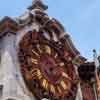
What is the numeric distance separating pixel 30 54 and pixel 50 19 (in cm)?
146

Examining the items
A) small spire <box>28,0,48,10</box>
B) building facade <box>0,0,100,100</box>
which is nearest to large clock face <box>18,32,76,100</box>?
building facade <box>0,0,100,100</box>

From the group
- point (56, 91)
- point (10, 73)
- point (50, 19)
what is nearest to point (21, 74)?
point (10, 73)

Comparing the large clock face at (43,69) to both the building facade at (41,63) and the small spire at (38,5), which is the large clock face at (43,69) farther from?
the small spire at (38,5)

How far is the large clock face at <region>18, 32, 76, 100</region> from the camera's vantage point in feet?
43.0

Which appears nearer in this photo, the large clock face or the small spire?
the large clock face

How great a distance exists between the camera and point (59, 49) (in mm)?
14523

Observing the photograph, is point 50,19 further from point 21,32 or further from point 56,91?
point 56,91

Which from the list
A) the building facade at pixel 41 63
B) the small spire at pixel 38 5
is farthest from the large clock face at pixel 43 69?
the small spire at pixel 38 5

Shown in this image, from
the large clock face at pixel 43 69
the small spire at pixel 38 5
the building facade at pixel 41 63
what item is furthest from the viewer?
the small spire at pixel 38 5

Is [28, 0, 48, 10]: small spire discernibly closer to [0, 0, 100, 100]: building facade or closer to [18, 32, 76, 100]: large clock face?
[0, 0, 100, 100]: building facade

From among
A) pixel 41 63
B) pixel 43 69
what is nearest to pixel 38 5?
pixel 41 63

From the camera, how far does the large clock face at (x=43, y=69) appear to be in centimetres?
1311

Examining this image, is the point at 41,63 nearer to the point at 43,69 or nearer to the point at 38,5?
the point at 43,69

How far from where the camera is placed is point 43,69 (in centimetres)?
1371
